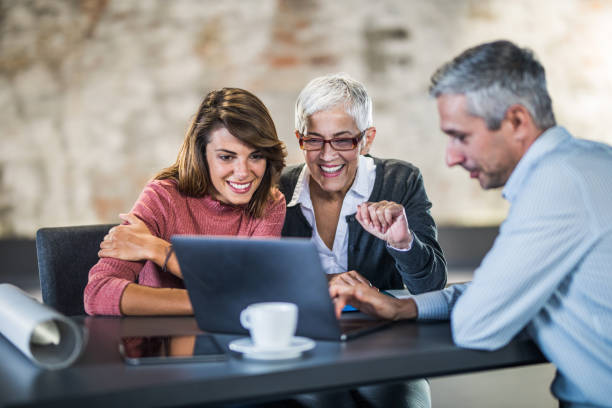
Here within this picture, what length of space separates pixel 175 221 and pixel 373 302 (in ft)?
2.81

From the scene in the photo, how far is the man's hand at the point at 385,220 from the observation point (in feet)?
5.66

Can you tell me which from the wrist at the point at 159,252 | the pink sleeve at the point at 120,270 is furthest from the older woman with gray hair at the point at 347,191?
the wrist at the point at 159,252

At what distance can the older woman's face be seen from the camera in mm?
2158

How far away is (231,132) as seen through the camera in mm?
1942

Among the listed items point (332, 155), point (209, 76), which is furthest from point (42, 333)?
point (209, 76)

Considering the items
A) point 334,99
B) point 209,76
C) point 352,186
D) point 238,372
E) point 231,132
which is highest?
point 209,76

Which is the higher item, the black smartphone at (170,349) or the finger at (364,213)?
the finger at (364,213)

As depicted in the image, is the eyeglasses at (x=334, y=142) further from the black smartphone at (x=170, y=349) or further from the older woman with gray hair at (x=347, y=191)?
the black smartphone at (x=170, y=349)

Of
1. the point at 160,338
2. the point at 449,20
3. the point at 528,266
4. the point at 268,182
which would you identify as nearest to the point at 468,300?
the point at 528,266

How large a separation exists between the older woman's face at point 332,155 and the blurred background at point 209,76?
8.12 ft

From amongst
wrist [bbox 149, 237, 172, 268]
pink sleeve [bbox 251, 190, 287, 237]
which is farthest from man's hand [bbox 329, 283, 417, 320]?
pink sleeve [bbox 251, 190, 287, 237]

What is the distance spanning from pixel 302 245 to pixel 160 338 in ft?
1.19

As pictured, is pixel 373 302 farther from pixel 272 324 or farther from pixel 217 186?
pixel 217 186

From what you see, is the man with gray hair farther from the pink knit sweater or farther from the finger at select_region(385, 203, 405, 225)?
the pink knit sweater
